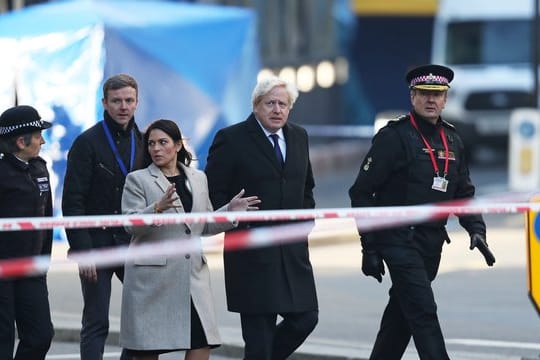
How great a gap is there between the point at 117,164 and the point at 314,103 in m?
21.8

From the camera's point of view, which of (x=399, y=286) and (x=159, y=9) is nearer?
(x=399, y=286)

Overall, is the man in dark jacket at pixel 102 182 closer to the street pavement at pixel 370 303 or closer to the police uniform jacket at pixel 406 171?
the police uniform jacket at pixel 406 171

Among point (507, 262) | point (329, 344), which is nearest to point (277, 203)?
point (329, 344)

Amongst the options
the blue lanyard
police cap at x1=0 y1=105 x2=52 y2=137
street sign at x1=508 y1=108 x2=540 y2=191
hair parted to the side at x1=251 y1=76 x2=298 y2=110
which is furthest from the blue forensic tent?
street sign at x1=508 y1=108 x2=540 y2=191

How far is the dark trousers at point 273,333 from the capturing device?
26.8 ft

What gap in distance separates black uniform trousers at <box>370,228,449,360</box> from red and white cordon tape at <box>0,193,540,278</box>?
5.5 inches

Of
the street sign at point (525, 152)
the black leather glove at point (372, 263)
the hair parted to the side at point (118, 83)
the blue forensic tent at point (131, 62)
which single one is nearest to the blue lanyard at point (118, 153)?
the hair parted to the side at point (118, 83)

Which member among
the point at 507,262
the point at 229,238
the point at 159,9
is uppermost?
the point at 159,9

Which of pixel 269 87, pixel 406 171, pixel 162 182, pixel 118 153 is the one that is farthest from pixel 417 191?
pixel 118 153

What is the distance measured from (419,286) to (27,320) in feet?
6.86

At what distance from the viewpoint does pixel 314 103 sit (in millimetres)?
30234

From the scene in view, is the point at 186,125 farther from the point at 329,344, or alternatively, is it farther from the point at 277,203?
the point at 277,203

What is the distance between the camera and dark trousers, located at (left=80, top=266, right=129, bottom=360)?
8500 mm

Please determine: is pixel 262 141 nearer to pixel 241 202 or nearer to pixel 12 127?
pixel 241 202
